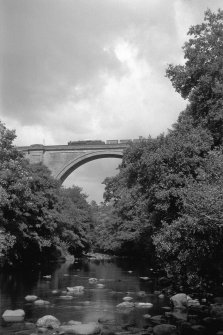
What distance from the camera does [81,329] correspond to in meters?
16.4

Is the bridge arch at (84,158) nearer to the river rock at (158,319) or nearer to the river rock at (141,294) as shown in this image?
the river rock at (141,294)

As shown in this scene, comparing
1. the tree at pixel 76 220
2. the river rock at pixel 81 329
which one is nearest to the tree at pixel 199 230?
the river rock at pixel 81 329

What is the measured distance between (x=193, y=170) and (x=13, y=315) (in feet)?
38.1

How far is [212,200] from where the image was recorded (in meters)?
16.8

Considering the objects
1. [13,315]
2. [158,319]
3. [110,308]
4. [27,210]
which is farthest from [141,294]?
[27,210]

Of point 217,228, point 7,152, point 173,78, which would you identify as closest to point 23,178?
point 7,152

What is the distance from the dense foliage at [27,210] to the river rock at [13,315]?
33.3 ft

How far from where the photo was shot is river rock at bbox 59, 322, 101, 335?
16172 millimetres

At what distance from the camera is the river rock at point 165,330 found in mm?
16688

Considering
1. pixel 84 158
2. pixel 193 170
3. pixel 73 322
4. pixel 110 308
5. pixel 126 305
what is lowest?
pixel 73 322

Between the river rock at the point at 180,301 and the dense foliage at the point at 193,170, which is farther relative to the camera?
the river rock at the point at 180,301

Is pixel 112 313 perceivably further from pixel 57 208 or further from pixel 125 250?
pixel 125 250

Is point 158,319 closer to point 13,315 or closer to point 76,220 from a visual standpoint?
point 13,315

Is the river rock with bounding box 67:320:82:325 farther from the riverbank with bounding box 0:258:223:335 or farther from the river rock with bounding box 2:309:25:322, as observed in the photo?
the river rock with bounding box 2:309:25:322
